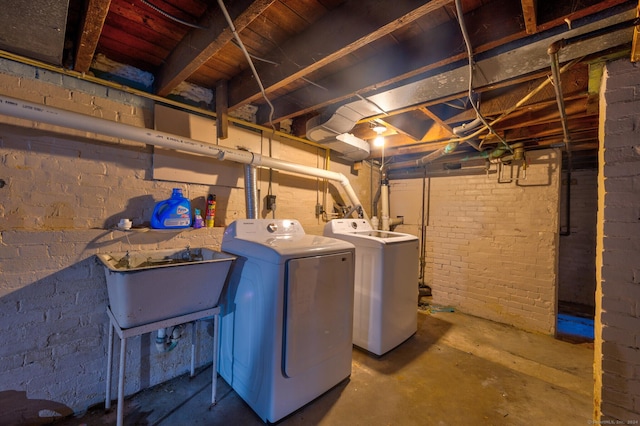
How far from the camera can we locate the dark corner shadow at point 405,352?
2.21 metres

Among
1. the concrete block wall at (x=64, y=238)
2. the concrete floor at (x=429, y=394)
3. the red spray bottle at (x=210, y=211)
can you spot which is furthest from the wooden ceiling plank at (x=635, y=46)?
the concrete block wall at (x=64, y=238)

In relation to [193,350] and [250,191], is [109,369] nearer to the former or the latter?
[193,350]

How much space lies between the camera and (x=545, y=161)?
2.99 meters

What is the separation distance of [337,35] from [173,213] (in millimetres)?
1608

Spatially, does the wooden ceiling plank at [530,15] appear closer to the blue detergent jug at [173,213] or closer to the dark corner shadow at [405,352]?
the blue detergent jug at [173,213]

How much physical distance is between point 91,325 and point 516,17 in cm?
296

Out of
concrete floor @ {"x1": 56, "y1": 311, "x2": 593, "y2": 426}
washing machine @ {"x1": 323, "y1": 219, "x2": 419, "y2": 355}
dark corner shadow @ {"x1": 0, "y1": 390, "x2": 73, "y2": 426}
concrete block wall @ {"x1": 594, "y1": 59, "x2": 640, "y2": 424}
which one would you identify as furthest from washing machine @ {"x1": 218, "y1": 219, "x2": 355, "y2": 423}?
concrete block wall @ {"x1": 594, "y1": 59, "x2": 640, "y2": 424}

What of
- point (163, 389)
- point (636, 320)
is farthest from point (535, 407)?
point (163, 389)

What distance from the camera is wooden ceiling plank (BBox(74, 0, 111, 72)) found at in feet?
3.66

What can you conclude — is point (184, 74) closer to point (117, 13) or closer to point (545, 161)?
point (117, 13)

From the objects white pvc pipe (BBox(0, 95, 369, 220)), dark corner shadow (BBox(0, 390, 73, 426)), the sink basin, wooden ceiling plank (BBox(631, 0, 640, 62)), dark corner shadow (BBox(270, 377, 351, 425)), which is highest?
wooden ceiling plank (BBox(631, 0, 640, 62))

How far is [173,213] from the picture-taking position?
1899mm

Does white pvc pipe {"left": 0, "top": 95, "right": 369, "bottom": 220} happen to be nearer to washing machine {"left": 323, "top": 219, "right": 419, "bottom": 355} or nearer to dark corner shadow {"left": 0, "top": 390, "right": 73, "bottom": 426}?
washing machine {"left": 323, "top": 219, "right": 419, "bottom": 355}

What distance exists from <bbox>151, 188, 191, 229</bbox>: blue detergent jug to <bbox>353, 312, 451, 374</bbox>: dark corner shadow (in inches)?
73.7
